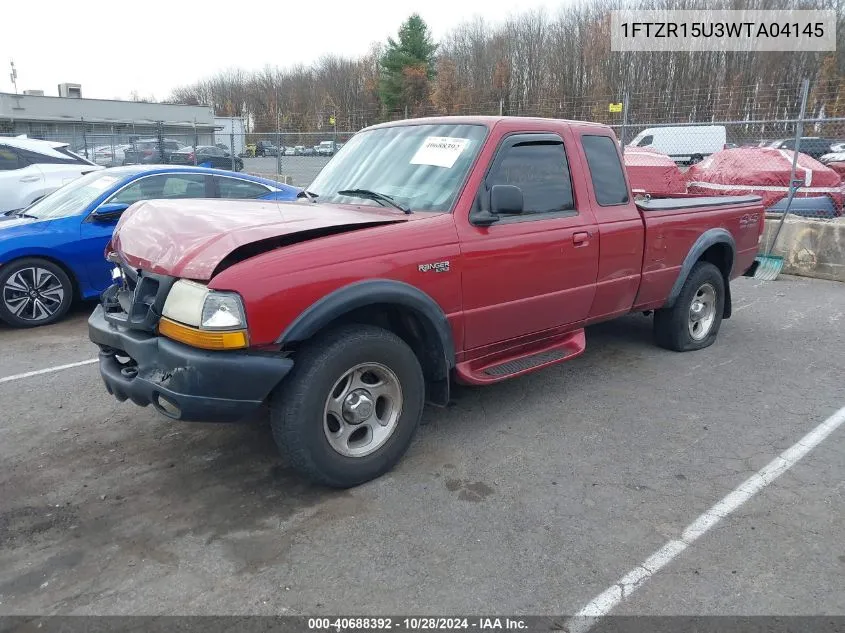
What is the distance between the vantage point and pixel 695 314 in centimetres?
597

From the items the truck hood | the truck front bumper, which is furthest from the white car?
the truck front bumper

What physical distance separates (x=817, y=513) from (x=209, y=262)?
3.26 meters

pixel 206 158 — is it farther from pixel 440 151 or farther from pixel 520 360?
pixel 520 360

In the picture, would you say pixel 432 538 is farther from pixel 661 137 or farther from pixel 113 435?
pixel 661 137

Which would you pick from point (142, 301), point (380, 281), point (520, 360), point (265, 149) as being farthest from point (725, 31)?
point (142, 301)

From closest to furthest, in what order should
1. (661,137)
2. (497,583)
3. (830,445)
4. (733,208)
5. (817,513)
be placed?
(497,583), (817,513), (830,445), (733,208), (661,137)

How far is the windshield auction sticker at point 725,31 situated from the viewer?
1256 inches

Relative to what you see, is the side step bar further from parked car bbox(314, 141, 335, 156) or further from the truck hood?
parked car bbox(314, 141, 335, 156)

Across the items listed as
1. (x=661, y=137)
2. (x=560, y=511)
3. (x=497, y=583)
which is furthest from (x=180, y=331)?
(x=661, y=137)

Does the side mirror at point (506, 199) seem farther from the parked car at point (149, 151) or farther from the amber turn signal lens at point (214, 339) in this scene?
the parked car at point (149, 151)

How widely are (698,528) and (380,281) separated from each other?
199 cm

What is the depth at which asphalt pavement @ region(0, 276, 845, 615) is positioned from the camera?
2.65 meters

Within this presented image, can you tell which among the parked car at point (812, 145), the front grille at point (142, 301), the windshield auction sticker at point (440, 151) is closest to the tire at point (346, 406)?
the front grille at point (142, 301)

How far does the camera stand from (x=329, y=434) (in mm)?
3369
